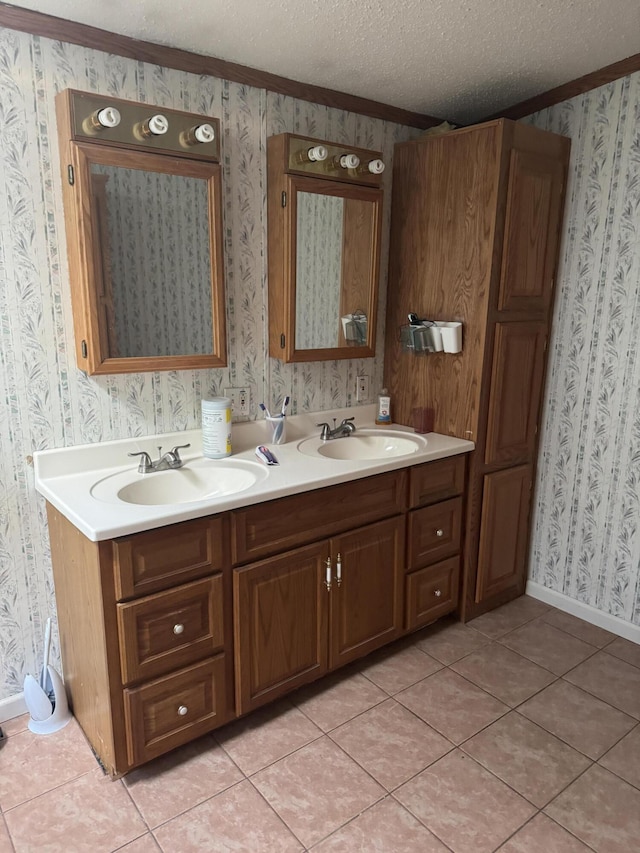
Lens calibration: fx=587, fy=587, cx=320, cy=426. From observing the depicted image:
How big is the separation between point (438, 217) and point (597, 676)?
191 centimetres

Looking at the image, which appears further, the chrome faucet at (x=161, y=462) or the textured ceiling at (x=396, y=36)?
the chrome faucet at (x=161, y=462)

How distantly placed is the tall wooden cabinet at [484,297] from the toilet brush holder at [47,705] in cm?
161

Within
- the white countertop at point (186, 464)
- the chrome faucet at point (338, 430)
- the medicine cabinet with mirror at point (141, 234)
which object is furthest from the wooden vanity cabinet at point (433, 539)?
the medicine cabinet with mirror at point (141, 234)

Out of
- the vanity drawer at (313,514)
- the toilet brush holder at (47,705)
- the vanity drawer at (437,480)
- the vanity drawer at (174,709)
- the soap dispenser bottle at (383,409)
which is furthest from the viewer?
the soap dispenser bottle at (383,409)

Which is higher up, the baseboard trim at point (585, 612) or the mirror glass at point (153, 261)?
the mirror glass at point (153, 261)

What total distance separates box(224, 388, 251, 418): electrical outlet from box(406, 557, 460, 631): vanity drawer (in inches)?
36.2

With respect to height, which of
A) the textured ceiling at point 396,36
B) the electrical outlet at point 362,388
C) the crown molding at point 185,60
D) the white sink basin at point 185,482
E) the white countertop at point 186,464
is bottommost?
the white sink basin at point 185,482

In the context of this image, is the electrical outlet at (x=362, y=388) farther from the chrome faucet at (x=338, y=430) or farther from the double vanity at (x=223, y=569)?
the double vanity at (x=223, y=569)

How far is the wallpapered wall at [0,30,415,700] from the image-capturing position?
1.72 metres

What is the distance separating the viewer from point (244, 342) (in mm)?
2270

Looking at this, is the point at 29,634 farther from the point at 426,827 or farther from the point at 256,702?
the point at 426,827

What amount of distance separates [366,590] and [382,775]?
1.95ft

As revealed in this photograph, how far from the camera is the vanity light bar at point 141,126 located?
1.67m

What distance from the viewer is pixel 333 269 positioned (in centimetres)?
235
